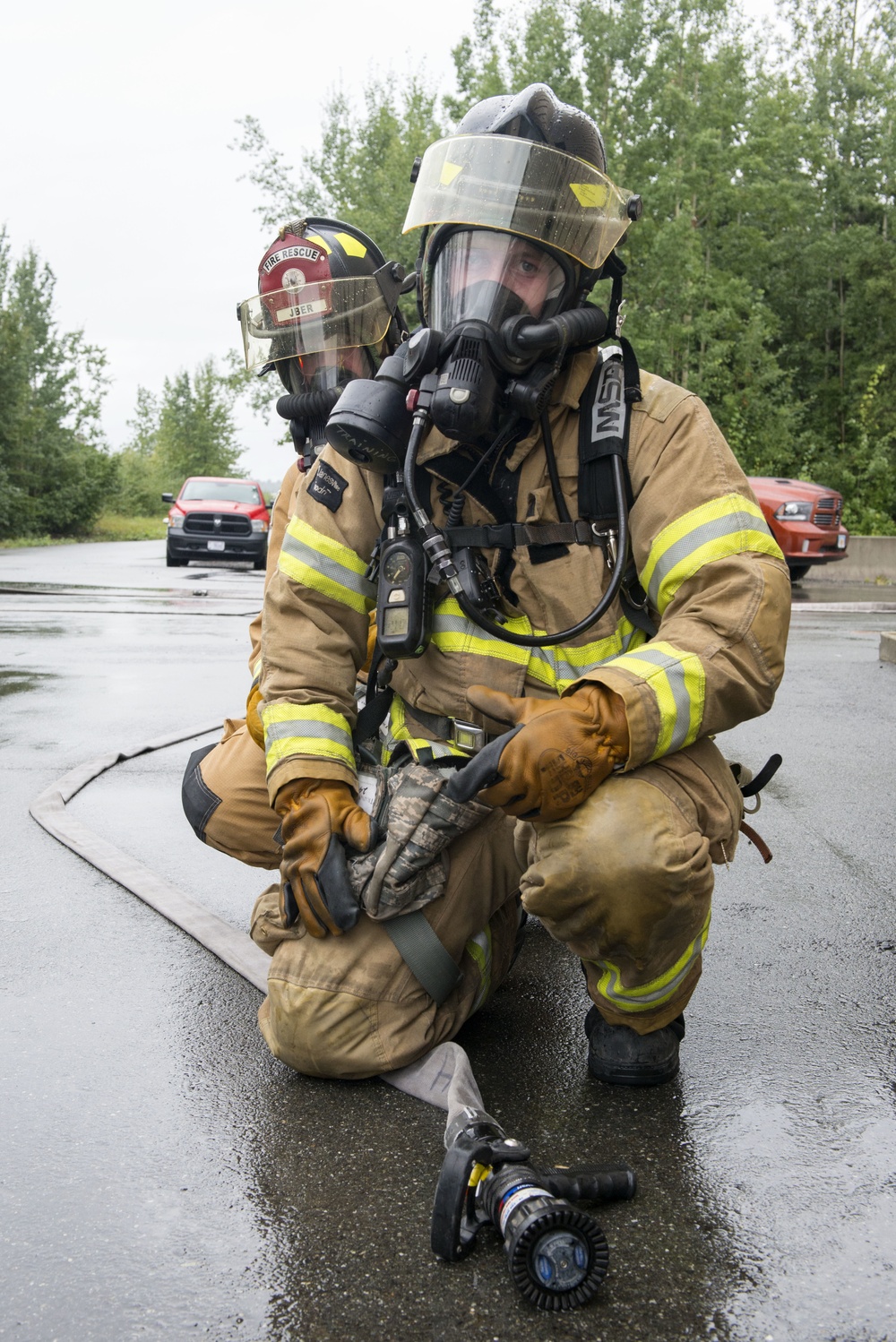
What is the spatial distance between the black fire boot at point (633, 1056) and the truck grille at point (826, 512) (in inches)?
542

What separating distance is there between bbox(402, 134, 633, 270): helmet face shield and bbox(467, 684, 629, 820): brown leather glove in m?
1.05

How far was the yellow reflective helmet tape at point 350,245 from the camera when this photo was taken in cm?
406

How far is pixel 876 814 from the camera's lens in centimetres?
464

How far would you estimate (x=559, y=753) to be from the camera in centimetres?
218

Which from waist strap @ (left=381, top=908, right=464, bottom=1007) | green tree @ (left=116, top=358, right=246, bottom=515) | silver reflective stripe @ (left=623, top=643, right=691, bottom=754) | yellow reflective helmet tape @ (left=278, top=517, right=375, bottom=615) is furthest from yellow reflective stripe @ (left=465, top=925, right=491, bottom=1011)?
green tree @ (left=116, top=358, right=246, bottom=515)

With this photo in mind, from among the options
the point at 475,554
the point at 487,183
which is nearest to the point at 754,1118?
the point at 475,554

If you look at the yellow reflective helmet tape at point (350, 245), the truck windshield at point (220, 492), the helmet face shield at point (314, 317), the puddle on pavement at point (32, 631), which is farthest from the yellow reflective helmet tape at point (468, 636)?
the truck windshield at point (220, 492)

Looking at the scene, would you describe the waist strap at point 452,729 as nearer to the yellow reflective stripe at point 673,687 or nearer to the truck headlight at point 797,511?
the yellow reflective stripe at point 673,687

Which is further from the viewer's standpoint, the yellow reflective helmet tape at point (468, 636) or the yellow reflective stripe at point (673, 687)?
the yellow reflective helmet tape at point (468, 636)

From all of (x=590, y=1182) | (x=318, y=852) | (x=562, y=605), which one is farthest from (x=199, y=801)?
(x=590, y=1182)

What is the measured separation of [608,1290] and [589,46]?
31.4 metres

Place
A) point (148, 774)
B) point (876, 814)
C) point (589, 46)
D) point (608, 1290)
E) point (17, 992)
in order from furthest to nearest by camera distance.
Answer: point (589, 46) → point (148, 774) → point (876, 814) → point (17, 992) → point (608, 1290)

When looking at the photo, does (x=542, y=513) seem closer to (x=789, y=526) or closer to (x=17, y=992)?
(x=17, y=992)

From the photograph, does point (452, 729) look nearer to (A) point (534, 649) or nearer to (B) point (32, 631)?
(A) point (534, 649)
